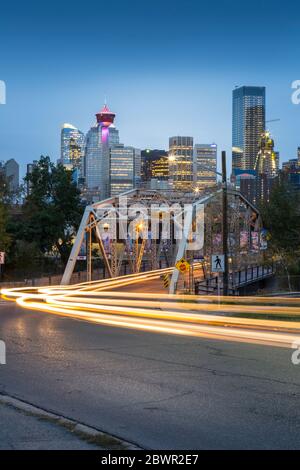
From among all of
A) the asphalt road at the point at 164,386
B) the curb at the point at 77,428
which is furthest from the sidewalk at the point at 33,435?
the asphalt road at the point at 164,386

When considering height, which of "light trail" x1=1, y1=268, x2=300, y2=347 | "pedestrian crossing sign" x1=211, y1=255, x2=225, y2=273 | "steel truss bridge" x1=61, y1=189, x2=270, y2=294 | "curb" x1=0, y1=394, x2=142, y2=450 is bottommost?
"light trail" x1=1, y1=268, x2=300, y2=347

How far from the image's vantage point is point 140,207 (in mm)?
54969

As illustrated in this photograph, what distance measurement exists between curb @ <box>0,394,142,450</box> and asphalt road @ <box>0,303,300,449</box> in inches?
9.4

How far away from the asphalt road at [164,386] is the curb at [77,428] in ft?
0.78

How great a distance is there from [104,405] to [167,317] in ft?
45.4

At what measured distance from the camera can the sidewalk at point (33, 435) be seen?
6844 mm

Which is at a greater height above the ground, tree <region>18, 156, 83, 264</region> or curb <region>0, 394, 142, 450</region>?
tree <region>18, 156, 83, 264</region>

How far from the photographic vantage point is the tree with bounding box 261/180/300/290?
5038cm

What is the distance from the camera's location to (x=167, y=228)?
5962cm

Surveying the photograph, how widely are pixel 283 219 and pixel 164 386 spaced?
43092 mm

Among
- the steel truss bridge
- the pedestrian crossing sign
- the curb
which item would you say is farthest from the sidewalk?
the steel truss bridge

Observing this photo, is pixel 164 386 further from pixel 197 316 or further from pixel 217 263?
pixel 217 263

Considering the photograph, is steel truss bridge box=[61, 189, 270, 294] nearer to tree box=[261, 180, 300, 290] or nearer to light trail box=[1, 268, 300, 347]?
tree box=[261, 180, 300, 290]

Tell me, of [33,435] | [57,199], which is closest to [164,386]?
[33,435]
